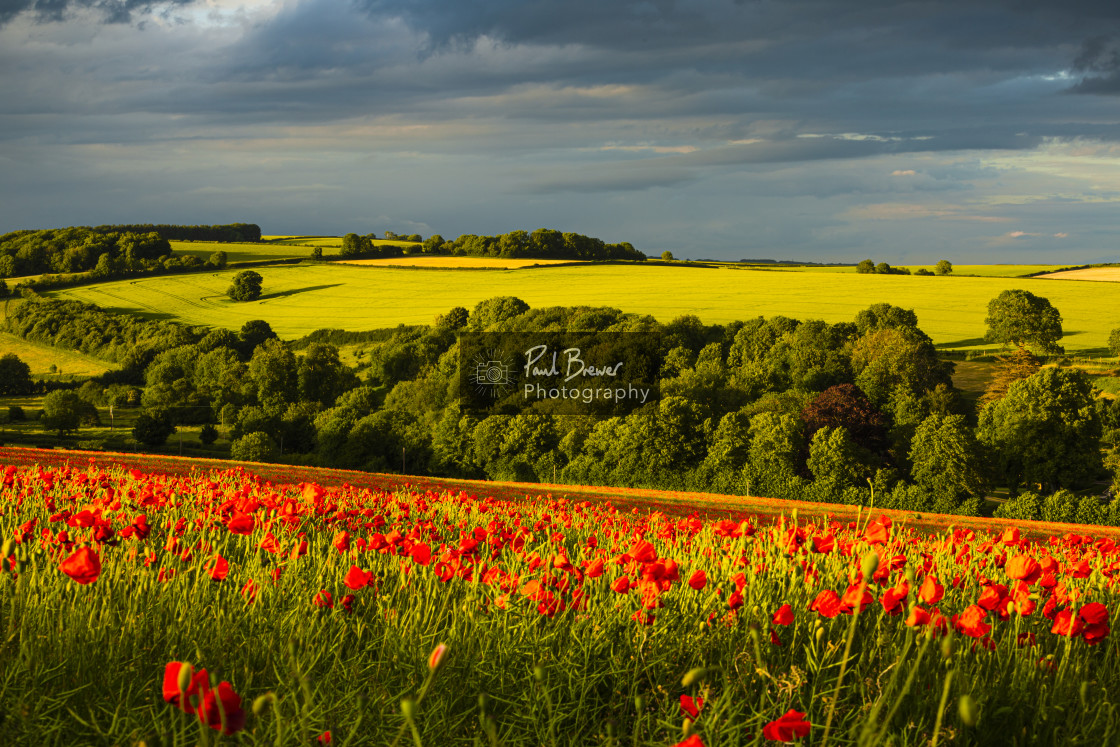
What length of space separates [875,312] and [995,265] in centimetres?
7903

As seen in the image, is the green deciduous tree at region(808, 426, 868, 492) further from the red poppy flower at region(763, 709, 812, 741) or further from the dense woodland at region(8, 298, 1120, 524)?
the red poppy flower at region(763, 709, 812, 741)

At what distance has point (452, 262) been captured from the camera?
13000 centimetres

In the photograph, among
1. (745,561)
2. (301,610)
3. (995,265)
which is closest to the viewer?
(301,610)

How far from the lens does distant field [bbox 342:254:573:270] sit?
126500mm

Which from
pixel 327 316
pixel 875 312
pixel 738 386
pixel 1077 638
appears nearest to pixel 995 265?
pixel 875 312

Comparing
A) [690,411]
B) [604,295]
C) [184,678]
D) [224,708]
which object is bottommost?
[690,411]

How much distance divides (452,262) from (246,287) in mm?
30206

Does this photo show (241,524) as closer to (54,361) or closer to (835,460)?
(835,460)

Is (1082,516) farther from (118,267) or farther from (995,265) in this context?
(118,267)

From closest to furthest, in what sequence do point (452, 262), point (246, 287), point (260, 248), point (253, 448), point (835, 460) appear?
point (835, 460), point (253, 448), point (246, 287), point (452, 262), point (260, 248)

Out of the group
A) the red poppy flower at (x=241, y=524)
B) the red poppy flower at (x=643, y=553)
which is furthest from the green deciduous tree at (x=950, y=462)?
the red poppy flower at (x=241, y=524)

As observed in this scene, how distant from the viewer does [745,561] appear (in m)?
5.45

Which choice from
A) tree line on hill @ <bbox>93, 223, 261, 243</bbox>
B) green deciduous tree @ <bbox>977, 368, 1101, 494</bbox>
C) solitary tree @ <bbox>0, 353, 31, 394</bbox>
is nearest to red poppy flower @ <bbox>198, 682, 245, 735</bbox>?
green deciduous tree @ <bbox>977, 368, 1101, 494</bbox>

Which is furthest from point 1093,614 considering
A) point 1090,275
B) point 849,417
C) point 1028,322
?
point 1090,275
